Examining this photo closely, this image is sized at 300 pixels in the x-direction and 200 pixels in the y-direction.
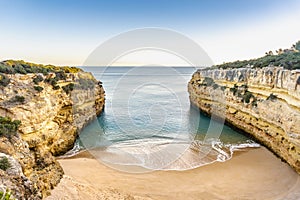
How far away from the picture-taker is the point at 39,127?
43.7 feet

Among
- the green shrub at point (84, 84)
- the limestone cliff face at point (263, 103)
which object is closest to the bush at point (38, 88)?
the green shrub at point (84, 84)

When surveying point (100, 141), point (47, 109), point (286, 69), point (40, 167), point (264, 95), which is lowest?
point (100, 141)

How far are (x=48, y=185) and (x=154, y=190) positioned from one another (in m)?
4.50

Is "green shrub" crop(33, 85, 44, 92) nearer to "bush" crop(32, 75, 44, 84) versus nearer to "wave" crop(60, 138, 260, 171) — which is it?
"bush" crop(32, 75, 44, 84)

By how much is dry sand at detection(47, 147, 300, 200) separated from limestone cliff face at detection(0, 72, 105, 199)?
1051 millimetres

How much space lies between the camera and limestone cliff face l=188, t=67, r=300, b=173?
1327 cm

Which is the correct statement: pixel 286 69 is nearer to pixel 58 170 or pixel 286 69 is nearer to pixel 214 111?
pixel 214 111

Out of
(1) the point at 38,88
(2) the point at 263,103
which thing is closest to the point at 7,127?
(1) the point at 38,88

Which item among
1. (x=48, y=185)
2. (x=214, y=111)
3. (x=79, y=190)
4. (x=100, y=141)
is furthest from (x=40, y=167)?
(x=214, y=111)

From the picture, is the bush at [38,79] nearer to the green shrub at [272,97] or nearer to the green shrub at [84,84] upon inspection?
the green shrub at [84,84]

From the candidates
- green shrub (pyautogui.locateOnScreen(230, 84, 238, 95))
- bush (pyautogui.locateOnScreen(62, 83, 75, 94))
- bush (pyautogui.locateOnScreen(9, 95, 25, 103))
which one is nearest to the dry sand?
bush (pyautogui.locateOnScreen(9, 95, 25, 103))

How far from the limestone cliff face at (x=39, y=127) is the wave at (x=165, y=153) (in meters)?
2.12

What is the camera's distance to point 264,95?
18453 mm

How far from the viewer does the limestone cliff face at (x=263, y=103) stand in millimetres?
13273
